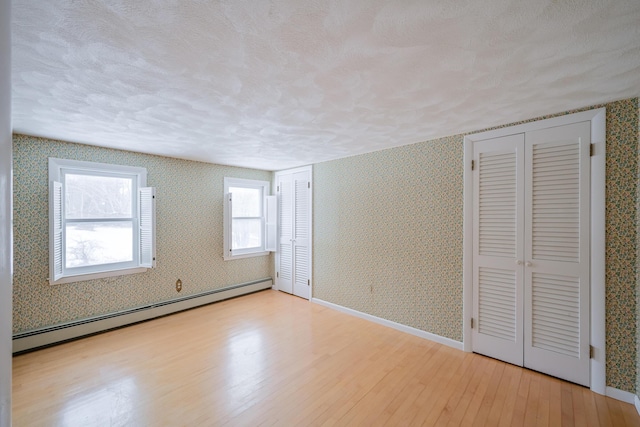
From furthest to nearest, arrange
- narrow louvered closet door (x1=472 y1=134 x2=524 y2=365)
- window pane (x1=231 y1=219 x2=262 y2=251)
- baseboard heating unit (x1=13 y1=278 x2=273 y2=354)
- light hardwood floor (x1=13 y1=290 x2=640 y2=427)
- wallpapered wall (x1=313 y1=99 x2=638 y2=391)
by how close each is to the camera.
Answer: window pane (x1=231 y1=219 x2=262 y2=251)
baseboard heating unit (x1=13 y1=278 x2=273 y2=354)
narrow louvered closet door (x1=472 y1=134 x2=524 y2=365)
wallpapered wall (x1=313 y1=99 x2=638 y2=391)
light hardwood floor (x1=13 y1=290 x2=640 y2=427)

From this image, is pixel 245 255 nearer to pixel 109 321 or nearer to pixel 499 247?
pixel 109 321

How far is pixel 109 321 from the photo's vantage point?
11.2 feet

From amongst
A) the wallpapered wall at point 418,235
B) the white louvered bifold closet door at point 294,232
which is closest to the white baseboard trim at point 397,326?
the wallpapered wall at point 418,235

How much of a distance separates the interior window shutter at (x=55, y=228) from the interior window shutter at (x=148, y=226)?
0.82 meters

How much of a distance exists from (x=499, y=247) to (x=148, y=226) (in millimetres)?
4237

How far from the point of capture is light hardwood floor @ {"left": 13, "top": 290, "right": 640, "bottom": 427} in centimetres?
199

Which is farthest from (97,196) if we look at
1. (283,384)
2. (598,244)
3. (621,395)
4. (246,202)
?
(621,395)

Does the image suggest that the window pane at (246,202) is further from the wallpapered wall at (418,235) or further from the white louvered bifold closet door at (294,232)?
the wallpapered wall at (418,235)

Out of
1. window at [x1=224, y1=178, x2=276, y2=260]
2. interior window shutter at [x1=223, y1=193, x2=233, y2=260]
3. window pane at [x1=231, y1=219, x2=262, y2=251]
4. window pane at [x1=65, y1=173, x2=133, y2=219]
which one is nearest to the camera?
Answer: window pane at [x1=65, y1=173, x2=133, y2=219]

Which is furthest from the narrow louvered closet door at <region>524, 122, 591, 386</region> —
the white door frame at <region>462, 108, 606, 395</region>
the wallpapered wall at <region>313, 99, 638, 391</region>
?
the wallpapered wall at <region>313, 99, 638, 391</region>

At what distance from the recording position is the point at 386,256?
361 cm

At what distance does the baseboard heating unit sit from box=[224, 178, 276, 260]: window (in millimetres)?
665

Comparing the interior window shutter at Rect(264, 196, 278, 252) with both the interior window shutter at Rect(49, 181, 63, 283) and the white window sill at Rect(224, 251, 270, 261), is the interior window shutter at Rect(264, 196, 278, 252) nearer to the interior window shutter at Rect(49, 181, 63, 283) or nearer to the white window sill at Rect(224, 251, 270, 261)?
the white window sill at Rect(224, 251, 270, 261)

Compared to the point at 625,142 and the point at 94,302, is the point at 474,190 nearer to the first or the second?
the point at 625,142
